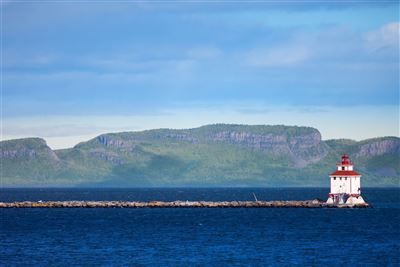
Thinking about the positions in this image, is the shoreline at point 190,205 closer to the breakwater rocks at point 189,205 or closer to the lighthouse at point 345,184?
the breakwater rocks at point 189,205

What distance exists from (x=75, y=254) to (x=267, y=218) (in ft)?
165

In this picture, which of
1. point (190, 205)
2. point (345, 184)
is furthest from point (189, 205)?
point (345, 184)

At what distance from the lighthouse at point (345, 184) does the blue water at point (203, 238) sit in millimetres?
2116

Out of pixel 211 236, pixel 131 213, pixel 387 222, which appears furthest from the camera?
pixel 131 213

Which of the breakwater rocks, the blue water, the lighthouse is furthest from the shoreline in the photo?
the lighthouse

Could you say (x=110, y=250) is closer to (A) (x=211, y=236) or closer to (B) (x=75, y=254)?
(B) (x=75, y=254)

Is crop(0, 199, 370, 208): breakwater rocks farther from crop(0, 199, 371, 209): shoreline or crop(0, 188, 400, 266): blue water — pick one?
crop(0, 188, 400, 266): blue water

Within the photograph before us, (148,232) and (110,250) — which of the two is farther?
(148,232)

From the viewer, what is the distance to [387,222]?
11550cm

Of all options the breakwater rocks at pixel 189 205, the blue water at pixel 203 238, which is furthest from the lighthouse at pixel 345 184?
the breakwater rocks at pixel 189 205

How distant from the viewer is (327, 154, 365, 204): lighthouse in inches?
4813

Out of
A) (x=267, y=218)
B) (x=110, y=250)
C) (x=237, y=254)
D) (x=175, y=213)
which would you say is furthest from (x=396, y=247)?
(x=175, y=213)

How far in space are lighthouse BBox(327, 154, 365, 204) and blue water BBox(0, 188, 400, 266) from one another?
2.12m

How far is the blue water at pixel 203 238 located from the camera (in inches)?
2867
